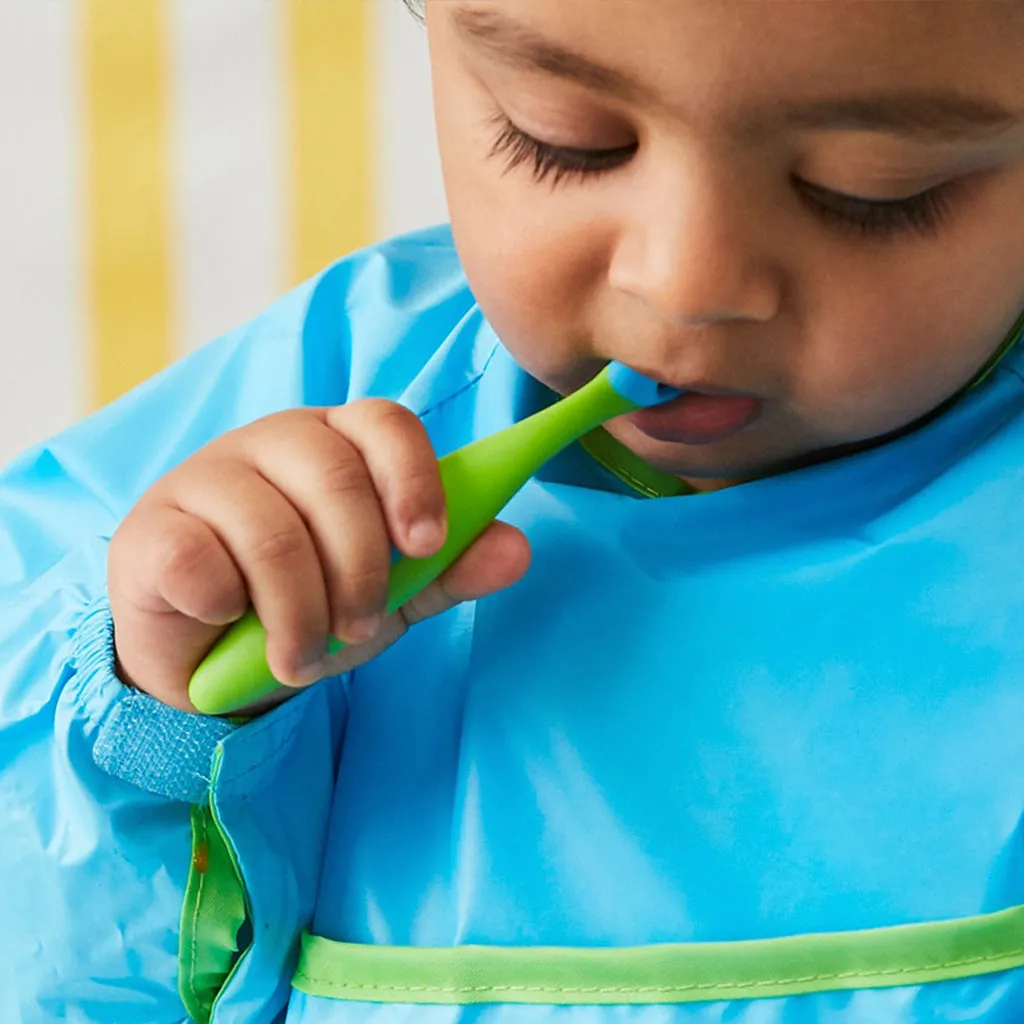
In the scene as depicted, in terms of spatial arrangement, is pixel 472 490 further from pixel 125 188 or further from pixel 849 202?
pixel 125 188

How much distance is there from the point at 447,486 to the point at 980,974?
24 cm

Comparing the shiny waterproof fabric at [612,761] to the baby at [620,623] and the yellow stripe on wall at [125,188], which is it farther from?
the yellow stripe on wall at [125,188]

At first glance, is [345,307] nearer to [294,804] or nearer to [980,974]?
[294,804]

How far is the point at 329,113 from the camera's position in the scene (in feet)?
3.26

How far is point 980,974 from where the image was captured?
56cm

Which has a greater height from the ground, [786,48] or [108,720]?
[786,48]

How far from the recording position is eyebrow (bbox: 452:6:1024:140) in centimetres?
46

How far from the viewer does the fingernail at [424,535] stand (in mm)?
516

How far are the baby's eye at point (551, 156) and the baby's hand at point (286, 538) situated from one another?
0.09 metres

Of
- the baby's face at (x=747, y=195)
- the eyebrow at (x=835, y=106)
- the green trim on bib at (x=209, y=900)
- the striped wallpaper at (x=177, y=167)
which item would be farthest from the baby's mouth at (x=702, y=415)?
the striped wallpaper at (x=177, y=167)

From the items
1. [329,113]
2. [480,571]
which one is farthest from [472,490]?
[329,113]

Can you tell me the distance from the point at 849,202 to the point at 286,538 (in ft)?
0.65

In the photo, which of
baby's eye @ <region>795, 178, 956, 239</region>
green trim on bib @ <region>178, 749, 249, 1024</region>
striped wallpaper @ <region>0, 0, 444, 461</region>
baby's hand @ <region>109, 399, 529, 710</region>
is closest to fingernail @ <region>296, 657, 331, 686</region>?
baby's hand @ <region>109, 399, 529, 710</region>

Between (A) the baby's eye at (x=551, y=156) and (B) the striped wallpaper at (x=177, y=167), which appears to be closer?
(A) the baby's eye at (x=551, y=156)
